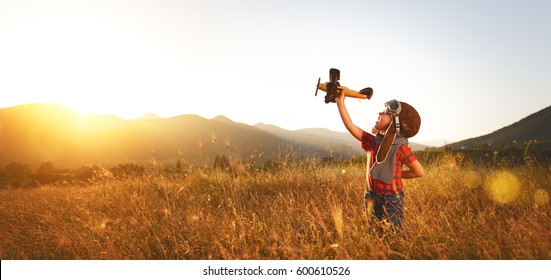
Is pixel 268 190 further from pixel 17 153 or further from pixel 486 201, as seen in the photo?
pixel 17 153

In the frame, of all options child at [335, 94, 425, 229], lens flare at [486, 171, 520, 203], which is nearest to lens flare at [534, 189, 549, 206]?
lens flare at [486, 171, 520, 203]

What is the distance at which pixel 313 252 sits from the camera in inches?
112

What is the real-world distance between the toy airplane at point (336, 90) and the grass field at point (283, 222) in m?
1.12

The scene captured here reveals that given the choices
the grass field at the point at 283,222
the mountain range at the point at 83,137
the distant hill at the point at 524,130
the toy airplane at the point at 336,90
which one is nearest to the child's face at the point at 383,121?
the toy airplane at the point at 336,90

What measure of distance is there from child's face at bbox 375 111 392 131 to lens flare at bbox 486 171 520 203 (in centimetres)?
265

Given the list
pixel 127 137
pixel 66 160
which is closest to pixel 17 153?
pixel 66 160

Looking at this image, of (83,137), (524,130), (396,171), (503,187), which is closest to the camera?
(396,171)

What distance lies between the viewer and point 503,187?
5168 millimetres

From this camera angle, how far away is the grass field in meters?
2.69

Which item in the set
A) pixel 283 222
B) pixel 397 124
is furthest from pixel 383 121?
pixel 283 222

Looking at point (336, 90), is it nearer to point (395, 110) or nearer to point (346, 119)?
point (346, 119)

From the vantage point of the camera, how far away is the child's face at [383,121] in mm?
3057

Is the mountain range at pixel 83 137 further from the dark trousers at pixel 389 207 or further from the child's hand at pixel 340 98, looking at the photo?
the child's hand at pixel 340 98

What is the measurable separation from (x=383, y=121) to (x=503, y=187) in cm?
343
